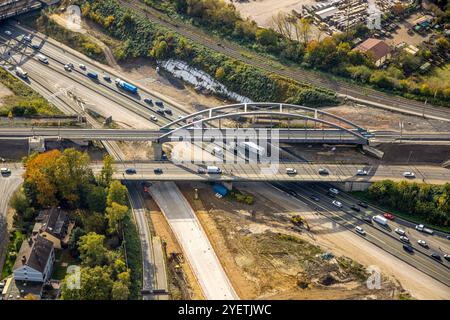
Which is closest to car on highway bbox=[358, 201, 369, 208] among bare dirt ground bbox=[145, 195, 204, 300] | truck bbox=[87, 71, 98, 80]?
bare dirt ground bbox=[145, 195, 204, 300]

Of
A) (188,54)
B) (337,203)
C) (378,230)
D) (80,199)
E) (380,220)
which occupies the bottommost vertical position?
(80,199)

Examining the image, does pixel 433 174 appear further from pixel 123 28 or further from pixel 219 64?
pixel 123 28

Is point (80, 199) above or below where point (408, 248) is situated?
above

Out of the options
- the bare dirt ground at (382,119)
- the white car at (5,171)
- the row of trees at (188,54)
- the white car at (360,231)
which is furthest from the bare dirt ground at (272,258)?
the row of trees at (188,54)

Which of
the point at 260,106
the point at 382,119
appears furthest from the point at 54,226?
the point at 382,119

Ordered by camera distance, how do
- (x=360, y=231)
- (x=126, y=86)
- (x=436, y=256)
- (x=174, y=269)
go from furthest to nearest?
(x=126, y=86) → (x=360, y=231) → (x=436, y=256) → (x=174, y=269)

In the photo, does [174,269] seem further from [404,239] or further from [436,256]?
[436,256]

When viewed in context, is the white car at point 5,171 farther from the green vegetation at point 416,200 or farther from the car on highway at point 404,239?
the car on highway at point 404,239

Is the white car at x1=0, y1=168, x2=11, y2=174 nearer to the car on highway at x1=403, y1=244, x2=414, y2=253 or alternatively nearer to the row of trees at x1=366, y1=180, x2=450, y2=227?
the row of trees at x1=366, y1=180, x2=450, y2=227
